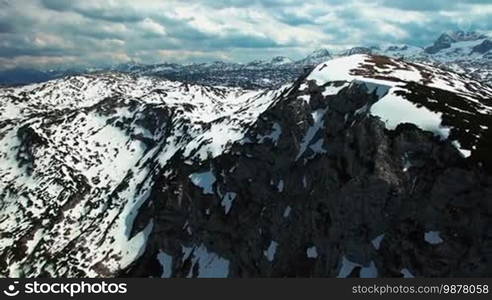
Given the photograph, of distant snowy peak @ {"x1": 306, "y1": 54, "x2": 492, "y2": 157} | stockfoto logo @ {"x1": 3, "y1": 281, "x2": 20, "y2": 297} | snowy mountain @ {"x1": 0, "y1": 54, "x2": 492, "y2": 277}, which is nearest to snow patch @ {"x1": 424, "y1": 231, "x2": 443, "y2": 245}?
snowy mountain @ {"x1": 0, "y1": 54, "x2": 492, "y2": 277}

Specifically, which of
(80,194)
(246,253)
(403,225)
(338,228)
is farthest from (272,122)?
(80,194)

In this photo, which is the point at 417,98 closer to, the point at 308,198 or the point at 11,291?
the point at 308,198

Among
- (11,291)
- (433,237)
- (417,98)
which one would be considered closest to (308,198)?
(417,98)

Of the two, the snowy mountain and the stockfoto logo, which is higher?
the stockfoto logo

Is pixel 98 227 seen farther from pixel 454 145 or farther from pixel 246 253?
pixel 454 145

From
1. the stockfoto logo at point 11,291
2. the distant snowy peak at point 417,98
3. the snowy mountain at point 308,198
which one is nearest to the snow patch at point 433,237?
the snowy mountain at point 308,198

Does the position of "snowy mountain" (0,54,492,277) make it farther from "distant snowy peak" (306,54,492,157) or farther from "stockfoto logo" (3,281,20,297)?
"stockfoto logo" (3,281,20,297)

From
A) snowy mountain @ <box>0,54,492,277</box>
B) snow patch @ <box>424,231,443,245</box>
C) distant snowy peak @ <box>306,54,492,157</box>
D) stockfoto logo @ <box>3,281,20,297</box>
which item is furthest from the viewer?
distant snowy peak @ <box>306,54,492,157</box>

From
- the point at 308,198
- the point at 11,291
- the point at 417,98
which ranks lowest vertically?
the point at 308,198

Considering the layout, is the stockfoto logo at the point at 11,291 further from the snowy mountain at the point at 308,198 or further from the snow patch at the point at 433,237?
the snow patch at the point at 433,237
